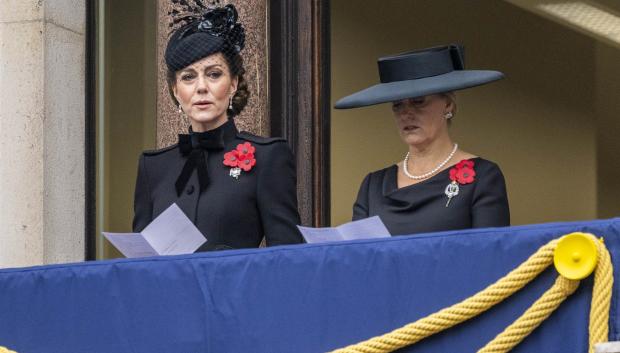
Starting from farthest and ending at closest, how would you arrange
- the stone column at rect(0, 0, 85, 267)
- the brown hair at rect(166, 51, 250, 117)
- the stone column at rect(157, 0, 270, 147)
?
the stone column at rect(0, 0, 85, 267), the stone column at rect(157, 0, 270, 147), the brown hair at rect(166, 51, 250, 117)

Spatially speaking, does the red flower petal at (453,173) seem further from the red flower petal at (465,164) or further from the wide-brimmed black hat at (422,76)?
the wide-brimmed black hat at (422,76)

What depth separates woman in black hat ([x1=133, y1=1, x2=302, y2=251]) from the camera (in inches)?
197

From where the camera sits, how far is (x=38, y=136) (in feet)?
24.6

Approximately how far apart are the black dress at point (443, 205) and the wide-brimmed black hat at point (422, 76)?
27cm

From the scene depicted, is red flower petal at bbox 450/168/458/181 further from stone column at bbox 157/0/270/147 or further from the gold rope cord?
stone column at bbox 157/0/270/147

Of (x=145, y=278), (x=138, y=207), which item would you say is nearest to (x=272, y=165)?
(x=138, y=207)

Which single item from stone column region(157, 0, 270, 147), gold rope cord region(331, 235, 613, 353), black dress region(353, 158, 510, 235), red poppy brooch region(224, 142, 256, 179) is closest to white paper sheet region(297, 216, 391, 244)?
gold rope cord region(331, 235, 613, 353)

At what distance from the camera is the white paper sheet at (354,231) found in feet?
13.3

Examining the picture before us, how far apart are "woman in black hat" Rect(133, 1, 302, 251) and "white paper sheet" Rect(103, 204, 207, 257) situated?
421 mm

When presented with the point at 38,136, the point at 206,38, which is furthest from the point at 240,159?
the point at 38,136

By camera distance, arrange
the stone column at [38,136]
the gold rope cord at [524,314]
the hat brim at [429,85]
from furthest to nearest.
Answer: the stone column at [38,136] → the hat brim at [429,85] → the gold rope cord at [524,314]

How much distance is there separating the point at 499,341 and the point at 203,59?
1.95m

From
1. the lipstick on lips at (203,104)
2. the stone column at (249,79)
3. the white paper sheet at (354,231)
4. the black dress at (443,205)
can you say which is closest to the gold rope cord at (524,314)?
the white paper sheet at (354,231)

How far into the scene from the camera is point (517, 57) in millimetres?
9070
